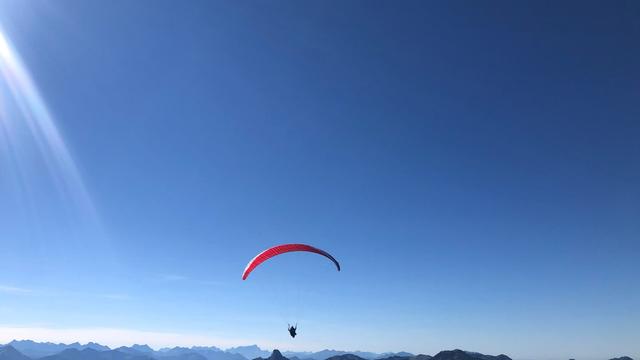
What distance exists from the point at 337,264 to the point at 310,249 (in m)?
4.79

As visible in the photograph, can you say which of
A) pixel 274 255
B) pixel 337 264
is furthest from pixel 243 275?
pixel 337 264

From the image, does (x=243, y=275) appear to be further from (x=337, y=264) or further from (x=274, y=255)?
(x=337, y=264)

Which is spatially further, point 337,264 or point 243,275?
point 337,264

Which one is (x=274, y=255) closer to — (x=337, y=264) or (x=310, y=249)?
(x=310, y=249)

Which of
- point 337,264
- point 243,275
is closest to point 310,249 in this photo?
point 337,264

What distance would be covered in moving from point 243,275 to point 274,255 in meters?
5.03

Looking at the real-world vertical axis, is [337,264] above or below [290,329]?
above

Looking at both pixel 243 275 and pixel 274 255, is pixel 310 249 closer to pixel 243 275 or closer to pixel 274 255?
pixel 274 255

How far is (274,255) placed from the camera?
56.5 metres

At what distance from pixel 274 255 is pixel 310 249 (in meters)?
5.03

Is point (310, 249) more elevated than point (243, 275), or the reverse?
point (310, 249)

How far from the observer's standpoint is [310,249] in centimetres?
5731

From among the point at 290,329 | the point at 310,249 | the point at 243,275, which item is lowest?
the point at 290,329

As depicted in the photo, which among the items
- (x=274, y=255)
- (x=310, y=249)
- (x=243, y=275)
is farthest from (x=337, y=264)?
(x=243, y=275)
